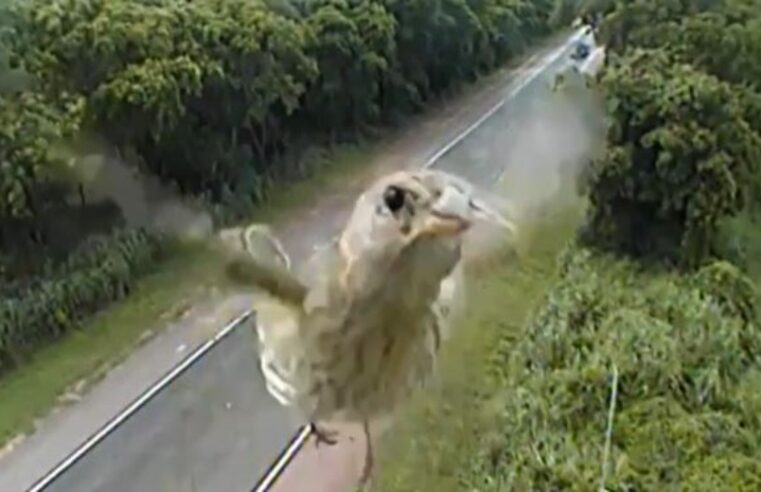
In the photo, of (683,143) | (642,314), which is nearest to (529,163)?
(642,314)

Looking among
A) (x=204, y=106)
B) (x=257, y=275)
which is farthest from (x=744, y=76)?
(x=257, y=275)

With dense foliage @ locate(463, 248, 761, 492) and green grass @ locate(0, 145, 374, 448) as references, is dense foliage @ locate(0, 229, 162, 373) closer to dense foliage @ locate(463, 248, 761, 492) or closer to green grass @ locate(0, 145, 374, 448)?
green grass @ locate(0, 145, 374, 448)

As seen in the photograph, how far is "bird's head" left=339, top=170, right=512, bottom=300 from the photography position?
0.63 meters

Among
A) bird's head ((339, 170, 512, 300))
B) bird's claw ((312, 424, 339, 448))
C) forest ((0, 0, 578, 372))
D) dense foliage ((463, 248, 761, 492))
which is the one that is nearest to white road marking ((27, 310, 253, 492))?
forest ((0, 0, 578, 372))

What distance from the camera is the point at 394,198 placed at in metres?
0.65

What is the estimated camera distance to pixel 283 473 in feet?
8.95

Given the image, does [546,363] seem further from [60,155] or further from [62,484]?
[60,155]

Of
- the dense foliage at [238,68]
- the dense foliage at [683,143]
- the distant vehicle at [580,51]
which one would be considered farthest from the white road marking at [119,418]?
the distant vehicle at [580,51]

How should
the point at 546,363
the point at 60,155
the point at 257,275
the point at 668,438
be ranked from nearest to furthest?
1. the point at 257,275
2. the point at 60,155
3. the point at 668,438
4. the point at 546,363

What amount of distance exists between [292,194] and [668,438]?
4.58 feet

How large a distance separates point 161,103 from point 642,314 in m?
2.05

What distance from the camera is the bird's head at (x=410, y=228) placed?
0.63 meters

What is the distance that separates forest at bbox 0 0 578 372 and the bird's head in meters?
3.31

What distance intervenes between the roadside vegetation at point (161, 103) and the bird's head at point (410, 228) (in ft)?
10.3
